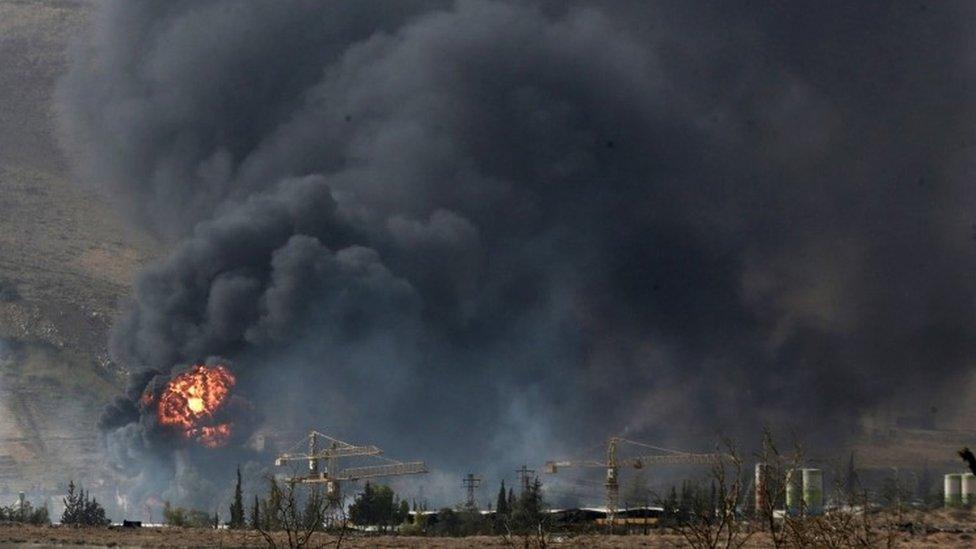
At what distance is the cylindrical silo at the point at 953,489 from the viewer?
16012 cm

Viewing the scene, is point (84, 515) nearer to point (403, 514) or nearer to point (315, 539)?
point (403, 514)

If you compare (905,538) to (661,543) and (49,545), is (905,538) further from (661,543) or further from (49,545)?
(49,545)

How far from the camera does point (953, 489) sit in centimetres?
16675

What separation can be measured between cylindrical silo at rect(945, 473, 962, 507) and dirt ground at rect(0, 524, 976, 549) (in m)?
25.0

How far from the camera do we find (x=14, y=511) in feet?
594

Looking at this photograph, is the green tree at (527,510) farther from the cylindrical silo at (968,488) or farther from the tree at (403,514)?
the cylindrical silo at (968,488)

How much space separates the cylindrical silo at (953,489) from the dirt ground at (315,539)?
25024mm

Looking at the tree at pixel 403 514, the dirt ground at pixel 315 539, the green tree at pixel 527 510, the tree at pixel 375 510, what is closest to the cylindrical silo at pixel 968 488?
the dirt ground at pixel 315 539

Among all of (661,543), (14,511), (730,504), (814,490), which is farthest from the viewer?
(14,511)

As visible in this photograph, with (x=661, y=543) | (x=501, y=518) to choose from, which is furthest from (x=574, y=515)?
(x=661, y=543)

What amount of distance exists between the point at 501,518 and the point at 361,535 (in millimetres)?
14934

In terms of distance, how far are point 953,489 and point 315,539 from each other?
69.3 metres

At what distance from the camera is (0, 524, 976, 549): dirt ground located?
123 metres

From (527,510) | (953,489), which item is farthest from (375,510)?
(953,489)
